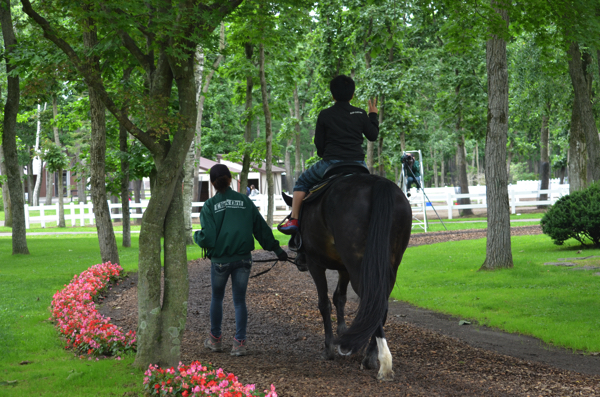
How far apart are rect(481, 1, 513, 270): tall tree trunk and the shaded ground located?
319cm

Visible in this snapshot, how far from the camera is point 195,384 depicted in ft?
14.1

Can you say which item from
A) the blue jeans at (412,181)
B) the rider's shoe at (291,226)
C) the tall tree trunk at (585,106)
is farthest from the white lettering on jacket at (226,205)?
the blue jeans at (412,181)

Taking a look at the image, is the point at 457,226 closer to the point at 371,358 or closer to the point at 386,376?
the point at 371,358

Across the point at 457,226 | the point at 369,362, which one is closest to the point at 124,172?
the point at 369,362

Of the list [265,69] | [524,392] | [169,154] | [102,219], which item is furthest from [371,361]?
[265,69]

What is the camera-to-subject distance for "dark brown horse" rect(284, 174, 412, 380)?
464 cm

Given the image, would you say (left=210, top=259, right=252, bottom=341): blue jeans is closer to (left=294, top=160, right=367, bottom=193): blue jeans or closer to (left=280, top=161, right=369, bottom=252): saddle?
(left=280, top=161, right=369, bottom=252): saddle

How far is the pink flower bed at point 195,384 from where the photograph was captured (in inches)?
157

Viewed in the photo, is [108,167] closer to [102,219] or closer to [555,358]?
[102,219]

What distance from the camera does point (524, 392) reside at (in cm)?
469

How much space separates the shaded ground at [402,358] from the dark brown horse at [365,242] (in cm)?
34

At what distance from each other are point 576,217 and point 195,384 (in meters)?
12.0

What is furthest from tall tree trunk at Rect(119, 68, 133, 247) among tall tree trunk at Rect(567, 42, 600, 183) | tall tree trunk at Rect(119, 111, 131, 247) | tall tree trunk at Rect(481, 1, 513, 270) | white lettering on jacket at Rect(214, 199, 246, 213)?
tall tree trunk at Rect(567, 42, 600, 183)

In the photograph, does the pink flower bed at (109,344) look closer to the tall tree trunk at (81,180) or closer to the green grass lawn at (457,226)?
the tall tree trunk at (81,180)
